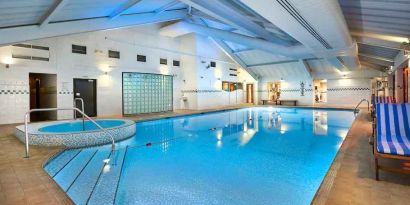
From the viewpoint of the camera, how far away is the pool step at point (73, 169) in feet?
10.2

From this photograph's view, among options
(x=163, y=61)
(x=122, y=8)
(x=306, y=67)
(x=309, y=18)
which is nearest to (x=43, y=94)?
(x=122, y=8)

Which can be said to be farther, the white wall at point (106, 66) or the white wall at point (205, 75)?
the white wall at point (205, 75)

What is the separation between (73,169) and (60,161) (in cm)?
56

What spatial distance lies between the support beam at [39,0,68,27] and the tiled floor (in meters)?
3.02

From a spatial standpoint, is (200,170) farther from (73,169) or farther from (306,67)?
(306,67)

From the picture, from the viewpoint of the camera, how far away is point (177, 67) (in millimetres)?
12672

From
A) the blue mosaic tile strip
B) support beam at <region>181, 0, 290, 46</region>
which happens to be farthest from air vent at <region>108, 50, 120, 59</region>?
the blue mosaic tile strip

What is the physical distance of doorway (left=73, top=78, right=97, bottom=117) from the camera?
344 inches

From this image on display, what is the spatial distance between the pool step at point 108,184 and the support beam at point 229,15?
4760 mm

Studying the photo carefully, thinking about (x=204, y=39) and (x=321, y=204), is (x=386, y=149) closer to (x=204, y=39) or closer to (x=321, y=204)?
(x=321, y=204)

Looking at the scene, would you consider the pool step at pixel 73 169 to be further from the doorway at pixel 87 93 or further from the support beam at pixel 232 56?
the support beam at pixel 232 56

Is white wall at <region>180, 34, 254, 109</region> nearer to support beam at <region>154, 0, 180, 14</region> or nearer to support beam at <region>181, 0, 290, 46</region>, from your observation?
support beam at <region>154, 0, 180, 14</region>

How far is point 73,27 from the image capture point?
643 centimetres

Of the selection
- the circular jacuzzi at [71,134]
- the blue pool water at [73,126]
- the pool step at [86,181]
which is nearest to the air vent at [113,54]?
the blue pool water at [73,126]
